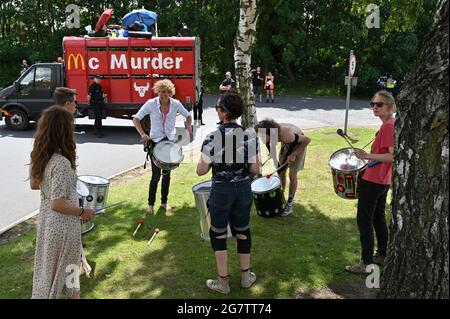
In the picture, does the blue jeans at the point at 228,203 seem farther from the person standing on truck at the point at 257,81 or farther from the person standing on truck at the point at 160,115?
the person standing on truck at the point at 257,81

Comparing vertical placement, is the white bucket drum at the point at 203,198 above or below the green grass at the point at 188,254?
above

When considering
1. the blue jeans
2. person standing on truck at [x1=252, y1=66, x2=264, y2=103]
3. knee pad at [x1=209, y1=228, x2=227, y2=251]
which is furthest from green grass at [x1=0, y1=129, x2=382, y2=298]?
person standing on truck at [x1=252, y1=66, x2=264, y2=103]

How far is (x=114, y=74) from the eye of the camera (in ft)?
43.0

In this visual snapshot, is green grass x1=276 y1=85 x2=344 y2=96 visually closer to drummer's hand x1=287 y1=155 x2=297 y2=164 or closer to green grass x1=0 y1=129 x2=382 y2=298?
green grass x1=0 y1=129 x2=382 y2=298

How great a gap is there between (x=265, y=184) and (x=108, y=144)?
682cm

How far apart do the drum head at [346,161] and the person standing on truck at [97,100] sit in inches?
334

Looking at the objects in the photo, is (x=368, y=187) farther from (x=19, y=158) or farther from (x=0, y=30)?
(x=0, y=30)

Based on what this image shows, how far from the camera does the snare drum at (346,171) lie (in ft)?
17.4

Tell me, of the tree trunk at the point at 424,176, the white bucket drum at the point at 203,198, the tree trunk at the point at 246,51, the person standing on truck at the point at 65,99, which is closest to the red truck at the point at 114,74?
the tree trunk at the point at 246,51

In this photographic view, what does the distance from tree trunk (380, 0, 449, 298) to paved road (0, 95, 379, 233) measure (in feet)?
16.7

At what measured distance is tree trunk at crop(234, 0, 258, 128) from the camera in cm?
761

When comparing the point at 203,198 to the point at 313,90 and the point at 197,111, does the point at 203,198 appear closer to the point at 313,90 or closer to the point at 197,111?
the point at 197,111
